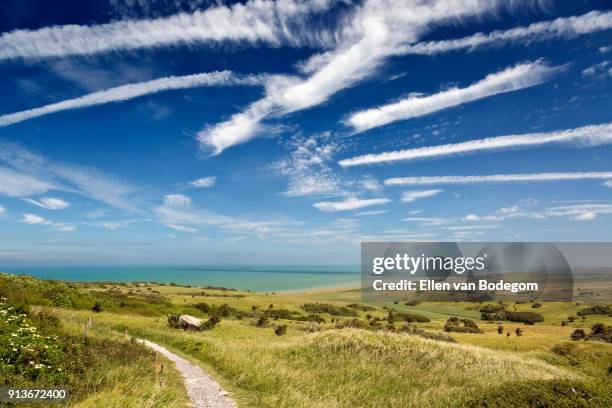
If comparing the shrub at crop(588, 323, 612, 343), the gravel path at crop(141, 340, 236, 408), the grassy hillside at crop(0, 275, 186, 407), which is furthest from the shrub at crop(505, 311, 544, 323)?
the grassy hillside at crop(0, 275, 186, 407)

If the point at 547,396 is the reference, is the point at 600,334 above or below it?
below

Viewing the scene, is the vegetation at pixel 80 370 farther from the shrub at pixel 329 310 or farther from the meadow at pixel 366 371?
the shrub at pixel 329 310

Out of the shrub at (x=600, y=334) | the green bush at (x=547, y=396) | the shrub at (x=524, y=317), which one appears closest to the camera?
the green bush at (x=547, y=396)

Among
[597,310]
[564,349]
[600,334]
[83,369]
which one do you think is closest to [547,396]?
[83,369]

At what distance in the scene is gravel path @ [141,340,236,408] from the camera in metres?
16.0

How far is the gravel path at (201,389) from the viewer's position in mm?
16016

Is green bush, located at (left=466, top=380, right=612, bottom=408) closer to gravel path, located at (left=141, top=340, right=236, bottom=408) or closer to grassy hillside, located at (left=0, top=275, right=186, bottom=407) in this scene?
gravel path, located at (left=141, top=340, right=236, bottom=408)

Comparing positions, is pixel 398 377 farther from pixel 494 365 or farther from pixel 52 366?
pixel 52 366

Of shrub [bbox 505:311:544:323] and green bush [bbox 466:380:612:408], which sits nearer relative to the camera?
green bush [bbox 466:380:612:408]

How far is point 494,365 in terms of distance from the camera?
1071 inches

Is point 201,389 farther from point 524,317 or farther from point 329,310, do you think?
point 524,317

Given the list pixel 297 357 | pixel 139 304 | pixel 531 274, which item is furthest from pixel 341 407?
pixel 531 274

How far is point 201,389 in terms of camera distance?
18.3m

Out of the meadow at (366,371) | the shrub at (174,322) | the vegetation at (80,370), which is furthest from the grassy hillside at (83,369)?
the shrub at (174,322)
